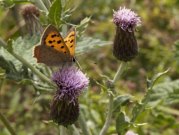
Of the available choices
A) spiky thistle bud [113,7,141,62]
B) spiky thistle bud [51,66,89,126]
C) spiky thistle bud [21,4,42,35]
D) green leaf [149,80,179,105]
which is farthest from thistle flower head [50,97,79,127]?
green leaf [149,80,179,105]

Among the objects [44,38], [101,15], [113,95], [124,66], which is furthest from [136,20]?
[101,15]

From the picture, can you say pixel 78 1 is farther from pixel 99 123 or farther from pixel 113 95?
pixel 113 95

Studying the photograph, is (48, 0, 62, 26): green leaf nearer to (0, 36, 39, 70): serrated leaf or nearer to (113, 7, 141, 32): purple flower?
(0, 36, 39, 70): serrated leaf

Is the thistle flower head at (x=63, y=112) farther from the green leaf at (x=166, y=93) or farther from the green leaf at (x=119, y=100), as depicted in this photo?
the green leaf at (x=166, y=93)

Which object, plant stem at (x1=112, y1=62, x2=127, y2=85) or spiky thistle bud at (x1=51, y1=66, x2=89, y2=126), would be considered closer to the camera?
spiky thistle bud at (x1=51, y1=66, x2=89, y2=126)

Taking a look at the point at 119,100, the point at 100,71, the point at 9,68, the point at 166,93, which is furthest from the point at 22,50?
the point at 100,71

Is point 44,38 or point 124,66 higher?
point 44,38
